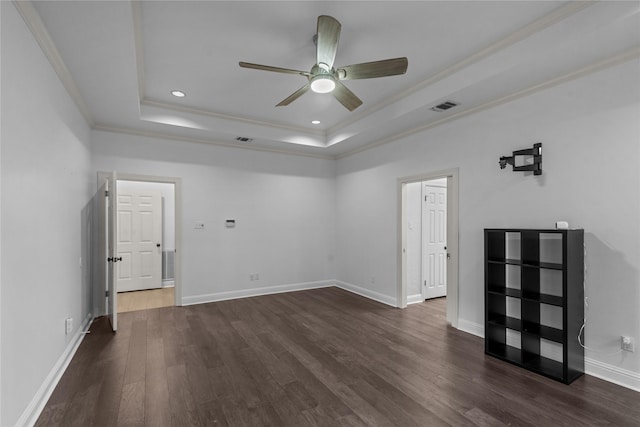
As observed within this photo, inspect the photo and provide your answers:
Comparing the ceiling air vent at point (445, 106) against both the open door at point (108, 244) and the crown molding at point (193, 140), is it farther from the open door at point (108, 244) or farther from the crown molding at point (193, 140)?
the open door at point (108, 244)

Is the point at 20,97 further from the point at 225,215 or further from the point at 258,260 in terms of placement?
the point at 258,260

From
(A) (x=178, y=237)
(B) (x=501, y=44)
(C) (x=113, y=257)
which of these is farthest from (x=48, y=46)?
(B) (x=501, y=44)

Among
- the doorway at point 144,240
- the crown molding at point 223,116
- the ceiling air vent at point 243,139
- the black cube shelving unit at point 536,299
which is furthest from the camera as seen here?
the doorway at point 144,240

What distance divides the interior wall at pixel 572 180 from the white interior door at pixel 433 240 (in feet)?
3.56

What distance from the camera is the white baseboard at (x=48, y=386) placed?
210 cm

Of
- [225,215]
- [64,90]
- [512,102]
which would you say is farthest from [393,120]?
[64,90]

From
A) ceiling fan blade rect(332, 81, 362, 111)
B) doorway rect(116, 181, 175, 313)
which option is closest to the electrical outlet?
ceiling fan blade rect(332, 81, 362, 111)

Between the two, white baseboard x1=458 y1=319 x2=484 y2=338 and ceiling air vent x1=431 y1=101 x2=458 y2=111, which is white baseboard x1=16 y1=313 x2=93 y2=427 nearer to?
white baseboard x1=458 y1=319 x2=484 y2=338

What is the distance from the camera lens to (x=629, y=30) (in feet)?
7.48

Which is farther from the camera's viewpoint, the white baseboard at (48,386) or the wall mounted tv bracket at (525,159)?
the wall mounted tv bracket at (525,159)

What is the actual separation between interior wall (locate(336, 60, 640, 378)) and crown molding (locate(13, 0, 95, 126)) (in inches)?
163

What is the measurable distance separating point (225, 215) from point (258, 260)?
3.35 feet

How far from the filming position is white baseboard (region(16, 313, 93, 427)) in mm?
2097

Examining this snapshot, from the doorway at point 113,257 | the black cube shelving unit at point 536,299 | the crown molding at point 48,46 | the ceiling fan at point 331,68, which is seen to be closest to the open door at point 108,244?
the doorway at point 113,257
